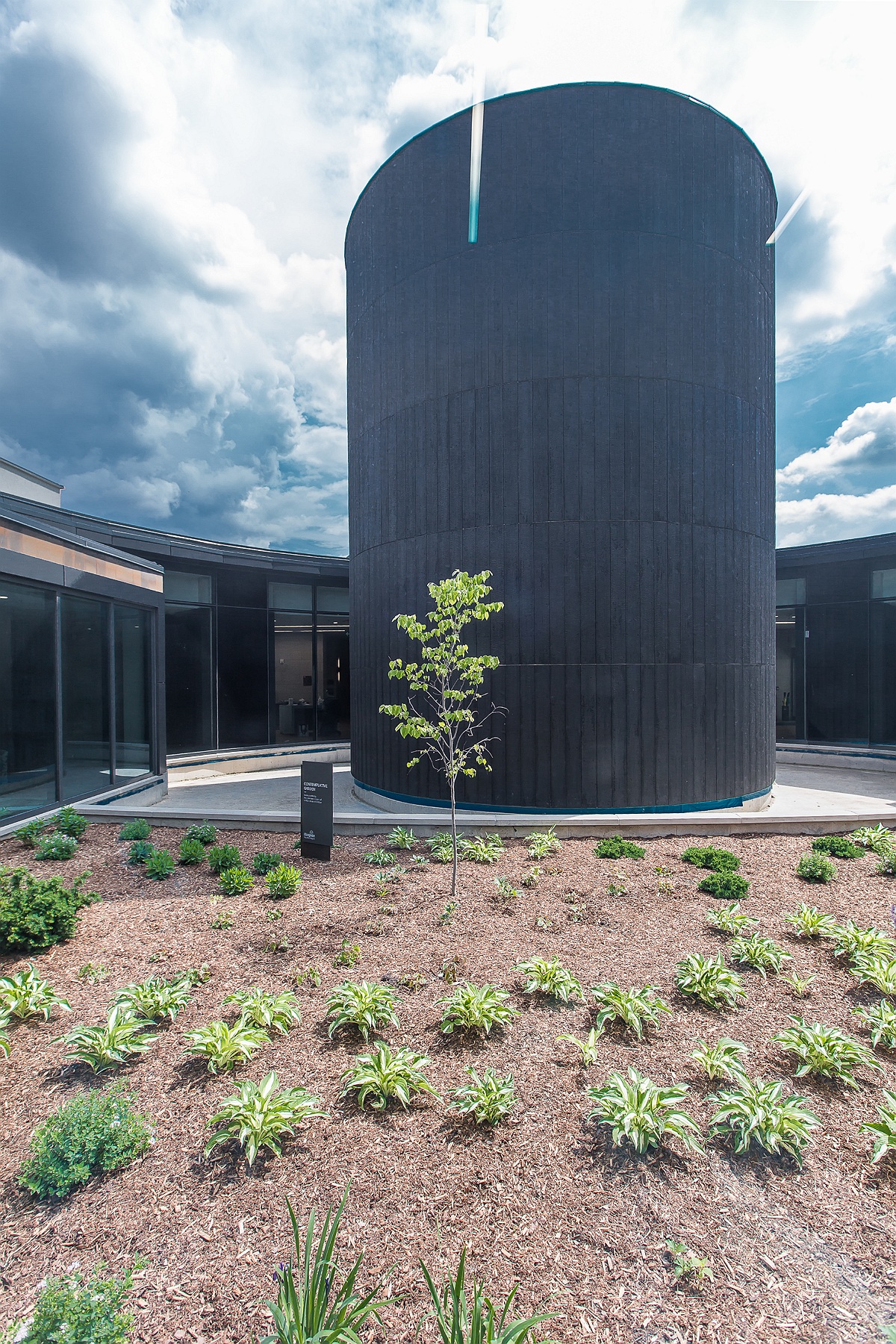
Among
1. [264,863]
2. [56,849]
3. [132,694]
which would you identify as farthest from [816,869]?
[132,694]

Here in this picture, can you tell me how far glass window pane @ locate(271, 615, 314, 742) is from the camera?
1847cm

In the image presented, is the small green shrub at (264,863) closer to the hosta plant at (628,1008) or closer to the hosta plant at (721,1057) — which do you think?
the hosta plant at (628,1008)

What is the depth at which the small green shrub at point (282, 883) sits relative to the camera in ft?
22.0

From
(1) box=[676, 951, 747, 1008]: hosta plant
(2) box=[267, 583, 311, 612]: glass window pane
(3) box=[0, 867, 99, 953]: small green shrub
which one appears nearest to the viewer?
(1) box=[676, 951, 747, 1008]: hosta plant

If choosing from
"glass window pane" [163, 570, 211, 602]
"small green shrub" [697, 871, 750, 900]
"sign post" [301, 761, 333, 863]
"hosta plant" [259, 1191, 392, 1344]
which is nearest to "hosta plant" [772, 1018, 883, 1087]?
"small green shrub" [697, 871, 750, 900]

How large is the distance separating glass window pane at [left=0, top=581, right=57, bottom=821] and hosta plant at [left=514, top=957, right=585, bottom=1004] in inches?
300

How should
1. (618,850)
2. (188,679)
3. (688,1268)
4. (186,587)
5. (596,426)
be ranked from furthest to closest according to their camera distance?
(186,587), (188,679), (596,426), (618,850), (688,1268)

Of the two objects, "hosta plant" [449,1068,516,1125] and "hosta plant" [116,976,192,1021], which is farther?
"hosta plant" [116,976,192,1021]

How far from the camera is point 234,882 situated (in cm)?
682

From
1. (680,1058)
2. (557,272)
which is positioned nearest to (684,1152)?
(680,1058)

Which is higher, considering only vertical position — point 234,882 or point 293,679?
point 293,679

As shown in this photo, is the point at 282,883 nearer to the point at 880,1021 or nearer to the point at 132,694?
the point at 880,1021

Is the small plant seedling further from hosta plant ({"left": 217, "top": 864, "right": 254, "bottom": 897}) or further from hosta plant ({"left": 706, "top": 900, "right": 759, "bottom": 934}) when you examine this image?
hosta plant ({"left": 217, "top": 864, "right": 254, "bottom": 897})

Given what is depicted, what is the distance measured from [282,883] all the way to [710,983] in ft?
13.8
